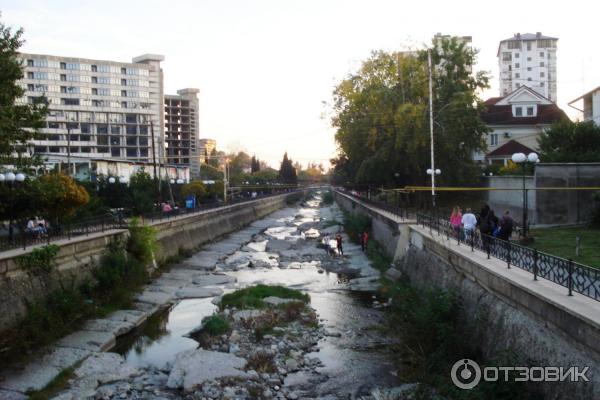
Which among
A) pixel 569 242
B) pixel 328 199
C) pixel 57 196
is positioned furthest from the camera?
pixel 328 199

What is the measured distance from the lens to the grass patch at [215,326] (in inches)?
693

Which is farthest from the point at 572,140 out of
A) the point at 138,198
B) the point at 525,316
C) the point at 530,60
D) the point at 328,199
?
the point at 530,60

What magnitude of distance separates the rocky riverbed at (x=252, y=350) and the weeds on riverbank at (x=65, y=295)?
129cm

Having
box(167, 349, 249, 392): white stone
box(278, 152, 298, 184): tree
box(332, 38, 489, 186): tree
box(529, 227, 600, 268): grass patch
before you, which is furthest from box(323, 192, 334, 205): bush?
box(167, 349, 249, 392): white stone

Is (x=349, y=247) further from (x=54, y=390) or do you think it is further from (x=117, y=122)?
(x=117, y=122)

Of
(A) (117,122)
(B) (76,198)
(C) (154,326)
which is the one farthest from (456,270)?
(A) (117,122)

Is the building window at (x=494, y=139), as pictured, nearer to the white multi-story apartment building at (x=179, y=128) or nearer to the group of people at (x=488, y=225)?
the group of people at (x=488, y=225)

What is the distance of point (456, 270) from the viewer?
17.5 metres

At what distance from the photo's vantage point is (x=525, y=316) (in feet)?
38.1

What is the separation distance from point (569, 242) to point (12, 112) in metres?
20.5

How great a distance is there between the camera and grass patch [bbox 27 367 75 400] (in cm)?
1282

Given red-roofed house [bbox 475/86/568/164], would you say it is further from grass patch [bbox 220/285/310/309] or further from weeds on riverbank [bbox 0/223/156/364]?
weeds on riverbank [bbox 0/223/156/364]

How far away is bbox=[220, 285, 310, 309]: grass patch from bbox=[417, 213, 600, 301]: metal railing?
6459mm

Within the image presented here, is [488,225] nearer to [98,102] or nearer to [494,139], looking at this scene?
[494,139]
